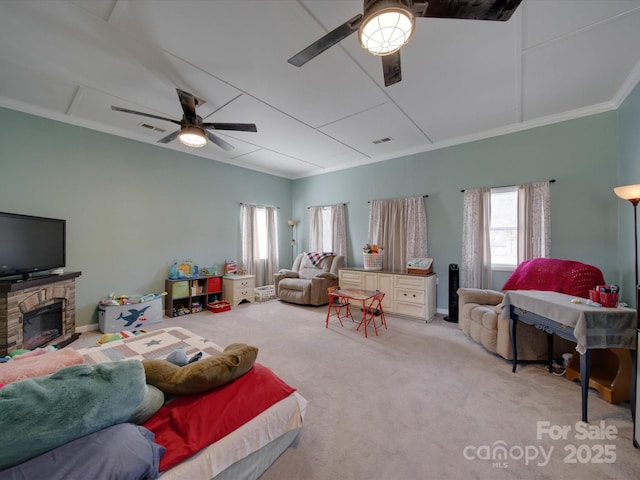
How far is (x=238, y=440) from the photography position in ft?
4.06

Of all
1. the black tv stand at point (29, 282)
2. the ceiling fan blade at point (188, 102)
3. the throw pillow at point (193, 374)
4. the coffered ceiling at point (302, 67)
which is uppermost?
the coffered ceiling at point (302, 67)

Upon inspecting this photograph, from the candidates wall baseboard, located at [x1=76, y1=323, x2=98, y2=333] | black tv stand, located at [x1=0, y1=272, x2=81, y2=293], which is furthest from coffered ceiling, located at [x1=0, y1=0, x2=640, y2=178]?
wall baseboard, located at [x1=76, y1=323, x2=98, y2=333]

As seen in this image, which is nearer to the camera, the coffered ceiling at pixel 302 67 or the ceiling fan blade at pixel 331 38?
the ceiling fan blade at pixel 331 38

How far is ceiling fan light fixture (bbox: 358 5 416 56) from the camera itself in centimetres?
139

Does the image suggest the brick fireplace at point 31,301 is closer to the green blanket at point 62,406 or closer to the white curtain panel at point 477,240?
the green blanket at point 62,406

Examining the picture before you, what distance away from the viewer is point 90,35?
2045mm

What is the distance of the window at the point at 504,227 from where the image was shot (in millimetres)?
3770

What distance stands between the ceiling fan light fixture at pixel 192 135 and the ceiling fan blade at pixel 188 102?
0.12m

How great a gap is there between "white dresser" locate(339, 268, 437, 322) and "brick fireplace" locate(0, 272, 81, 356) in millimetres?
4178

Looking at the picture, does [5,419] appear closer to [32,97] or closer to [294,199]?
[32,97]

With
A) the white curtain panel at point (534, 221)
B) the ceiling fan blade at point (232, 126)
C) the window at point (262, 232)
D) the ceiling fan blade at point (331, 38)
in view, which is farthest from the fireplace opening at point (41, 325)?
the white curtain panel at point (534, 221)

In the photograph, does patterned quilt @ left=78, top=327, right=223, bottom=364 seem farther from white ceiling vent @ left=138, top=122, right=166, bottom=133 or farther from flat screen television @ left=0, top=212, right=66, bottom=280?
white ceiling vent @ left=138, top=122, right=166, bottom=133

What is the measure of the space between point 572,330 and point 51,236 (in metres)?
5.33

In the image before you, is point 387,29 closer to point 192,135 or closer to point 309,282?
point 192,135
